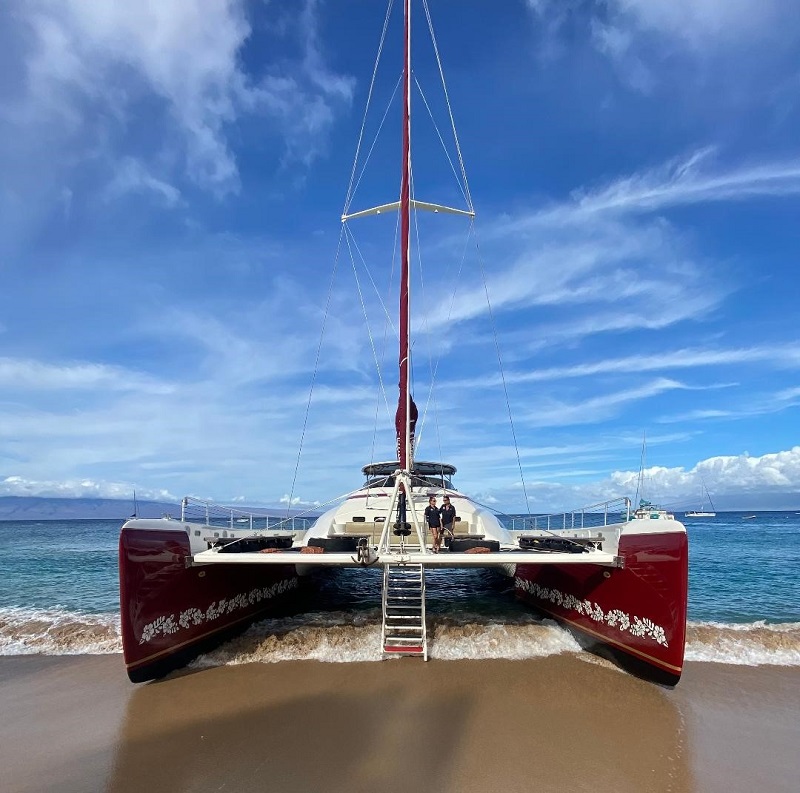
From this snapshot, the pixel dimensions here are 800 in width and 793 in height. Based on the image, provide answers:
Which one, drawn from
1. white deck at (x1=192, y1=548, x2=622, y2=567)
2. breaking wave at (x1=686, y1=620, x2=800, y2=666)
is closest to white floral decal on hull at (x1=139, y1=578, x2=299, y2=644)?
white deck at (x1=192, y1=548, x2=622, y2=567)

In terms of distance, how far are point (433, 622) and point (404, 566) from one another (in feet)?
6.16

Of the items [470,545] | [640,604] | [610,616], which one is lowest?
[610,616]

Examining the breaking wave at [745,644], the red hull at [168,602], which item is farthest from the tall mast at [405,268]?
the breaking wave at [745,644]

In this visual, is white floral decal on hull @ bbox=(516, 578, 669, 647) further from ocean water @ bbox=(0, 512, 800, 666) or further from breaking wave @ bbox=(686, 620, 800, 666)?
breaking wave @ bbox=(686, 620, 800, 666)

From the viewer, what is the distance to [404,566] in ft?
Result: 23.5

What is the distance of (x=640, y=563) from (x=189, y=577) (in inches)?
212

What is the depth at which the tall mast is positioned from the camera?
7.56 metres

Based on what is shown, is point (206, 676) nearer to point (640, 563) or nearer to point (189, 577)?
point (189, 577)

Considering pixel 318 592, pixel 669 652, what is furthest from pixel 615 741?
pixel 318 592

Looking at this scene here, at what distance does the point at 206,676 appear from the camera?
6.41m

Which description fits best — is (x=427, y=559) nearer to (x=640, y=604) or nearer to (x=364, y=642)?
(x=364, y=642)

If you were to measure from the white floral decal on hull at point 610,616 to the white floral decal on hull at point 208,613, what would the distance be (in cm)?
459

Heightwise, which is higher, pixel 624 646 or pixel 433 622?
pixel 624 646

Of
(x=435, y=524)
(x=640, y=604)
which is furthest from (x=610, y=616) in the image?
(x=435, y=524)
